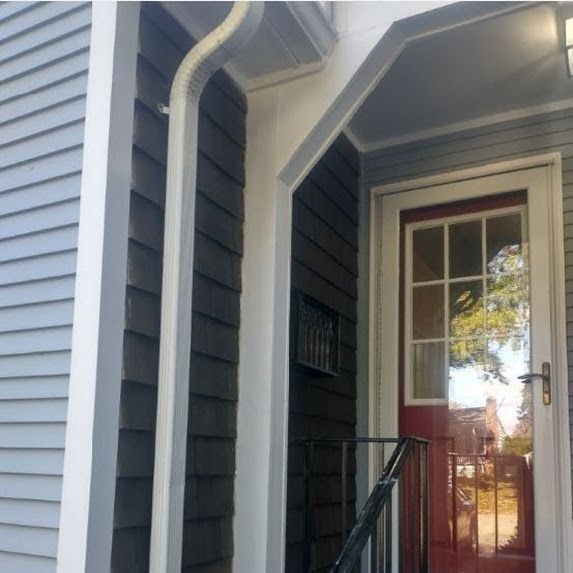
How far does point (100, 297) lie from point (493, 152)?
230 cm

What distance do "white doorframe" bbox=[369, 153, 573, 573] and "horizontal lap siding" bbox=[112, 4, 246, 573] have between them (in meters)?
1.33

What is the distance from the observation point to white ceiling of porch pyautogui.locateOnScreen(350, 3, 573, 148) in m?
3.01

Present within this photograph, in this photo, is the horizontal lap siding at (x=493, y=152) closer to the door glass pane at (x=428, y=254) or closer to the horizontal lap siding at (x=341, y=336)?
the horizontal lap siding at (x=341, y=336)

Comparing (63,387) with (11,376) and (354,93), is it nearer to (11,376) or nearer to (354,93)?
(11,376)

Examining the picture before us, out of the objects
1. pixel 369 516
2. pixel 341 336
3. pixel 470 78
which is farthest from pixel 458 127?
pixel 369 516

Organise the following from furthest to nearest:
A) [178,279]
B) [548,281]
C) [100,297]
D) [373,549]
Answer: [548,281] → [373,549] → [178,279] → [100,297]

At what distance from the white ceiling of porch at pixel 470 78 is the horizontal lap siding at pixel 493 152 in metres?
0.08

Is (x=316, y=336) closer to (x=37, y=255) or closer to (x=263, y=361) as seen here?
(x=263, y=361)

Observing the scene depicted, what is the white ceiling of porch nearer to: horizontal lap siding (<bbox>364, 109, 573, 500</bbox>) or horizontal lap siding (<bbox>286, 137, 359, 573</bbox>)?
horizontal lap siding (<bbox>364, 109, 573, 500</bbox>)

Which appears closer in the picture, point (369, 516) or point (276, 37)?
point (369, 516)

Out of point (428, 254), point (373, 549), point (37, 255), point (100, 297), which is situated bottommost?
point (373, 549)

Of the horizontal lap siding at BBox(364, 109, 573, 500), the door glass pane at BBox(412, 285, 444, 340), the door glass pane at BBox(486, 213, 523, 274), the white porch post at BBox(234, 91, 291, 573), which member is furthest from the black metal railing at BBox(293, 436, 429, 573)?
the door glass pane at BBox(486, 213, 523, 274)

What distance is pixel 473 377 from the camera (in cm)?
360

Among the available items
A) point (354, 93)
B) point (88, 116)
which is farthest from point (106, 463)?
point (354, 93)
